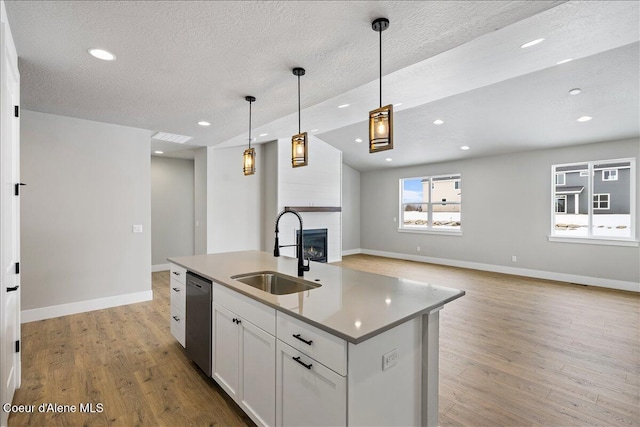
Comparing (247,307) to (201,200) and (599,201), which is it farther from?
(599,201)

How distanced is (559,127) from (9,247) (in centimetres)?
684

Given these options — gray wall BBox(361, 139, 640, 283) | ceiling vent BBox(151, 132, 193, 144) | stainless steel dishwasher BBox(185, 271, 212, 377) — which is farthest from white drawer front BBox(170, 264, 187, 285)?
gray wall BBox(361, 139, 640, 283)

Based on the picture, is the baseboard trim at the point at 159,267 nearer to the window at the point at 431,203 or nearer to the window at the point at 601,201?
the window at the point at 431,203

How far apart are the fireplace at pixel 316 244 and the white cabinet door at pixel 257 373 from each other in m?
5.40

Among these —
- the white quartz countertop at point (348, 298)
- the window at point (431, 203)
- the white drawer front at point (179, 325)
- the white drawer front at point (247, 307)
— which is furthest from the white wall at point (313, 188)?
the white drawer front at point (247, 307)

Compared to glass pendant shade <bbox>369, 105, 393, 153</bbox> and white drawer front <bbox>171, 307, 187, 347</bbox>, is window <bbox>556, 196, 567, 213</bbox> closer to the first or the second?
glass pendant shade <bbox>369, 105, 393, 153</bbox>

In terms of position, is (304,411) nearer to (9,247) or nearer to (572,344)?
(9,247)

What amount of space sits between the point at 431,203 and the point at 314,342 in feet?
23.9

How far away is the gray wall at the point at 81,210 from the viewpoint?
3631 mm

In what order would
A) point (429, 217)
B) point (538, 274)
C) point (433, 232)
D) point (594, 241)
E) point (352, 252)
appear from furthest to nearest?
point (352, 252)
point (429, 217)
point (433, 232)
point (538, 274)
point (594, 241)

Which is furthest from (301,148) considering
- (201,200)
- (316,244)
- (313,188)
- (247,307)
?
(316,244)

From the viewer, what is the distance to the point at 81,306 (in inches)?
155

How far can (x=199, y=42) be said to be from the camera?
2127 millimetres

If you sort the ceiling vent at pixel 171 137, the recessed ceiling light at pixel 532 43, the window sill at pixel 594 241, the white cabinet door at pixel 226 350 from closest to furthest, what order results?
the white cabinet door at pixel 226 350 < the recessed ceiling light at pixel 532 43 < the ceiling vent at pixel 171 137 < the window sill at pixel 594 241
